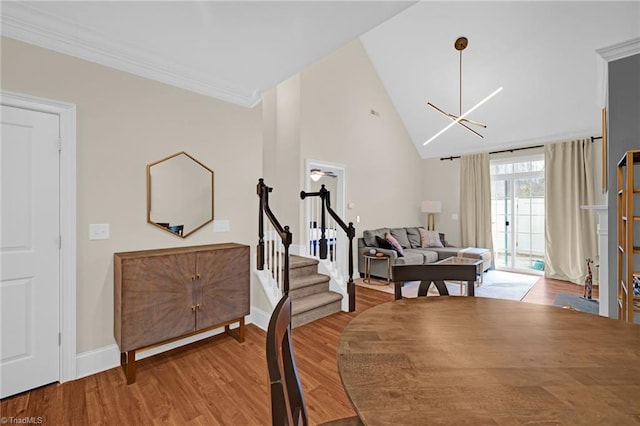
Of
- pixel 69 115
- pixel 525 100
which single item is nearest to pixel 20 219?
pixel 69 115

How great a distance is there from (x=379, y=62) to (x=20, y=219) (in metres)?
5.88

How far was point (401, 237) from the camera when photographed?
587 centimetres

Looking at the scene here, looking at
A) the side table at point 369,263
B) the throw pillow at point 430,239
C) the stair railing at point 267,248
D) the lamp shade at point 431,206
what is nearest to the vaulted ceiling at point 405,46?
the stair railing at point 267,248

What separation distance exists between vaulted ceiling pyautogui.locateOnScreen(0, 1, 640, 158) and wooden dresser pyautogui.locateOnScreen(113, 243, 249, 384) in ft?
5.28

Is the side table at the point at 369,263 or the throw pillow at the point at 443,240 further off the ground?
the throw pillow at the point at 443,240

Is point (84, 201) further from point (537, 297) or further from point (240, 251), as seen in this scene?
point (537, 297)

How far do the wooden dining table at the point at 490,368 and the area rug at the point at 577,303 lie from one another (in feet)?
9.84

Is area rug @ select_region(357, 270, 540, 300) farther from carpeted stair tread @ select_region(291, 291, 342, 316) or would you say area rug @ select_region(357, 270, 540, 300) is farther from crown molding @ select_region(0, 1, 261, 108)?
crown molding @ select_region(0, 1, 261, 108)

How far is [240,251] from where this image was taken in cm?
268

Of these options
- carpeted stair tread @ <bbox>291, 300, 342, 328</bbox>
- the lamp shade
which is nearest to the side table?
carpeted stair tread @ <bbox>291, 300, 342, 328</bbox>

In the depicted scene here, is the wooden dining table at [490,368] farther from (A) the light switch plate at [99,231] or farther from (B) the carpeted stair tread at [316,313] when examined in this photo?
(A) the light switch plate at [99,231]

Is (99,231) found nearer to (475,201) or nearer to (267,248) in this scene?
(267,248)

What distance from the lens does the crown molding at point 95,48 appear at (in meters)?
1.89

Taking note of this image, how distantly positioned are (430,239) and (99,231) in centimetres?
569
